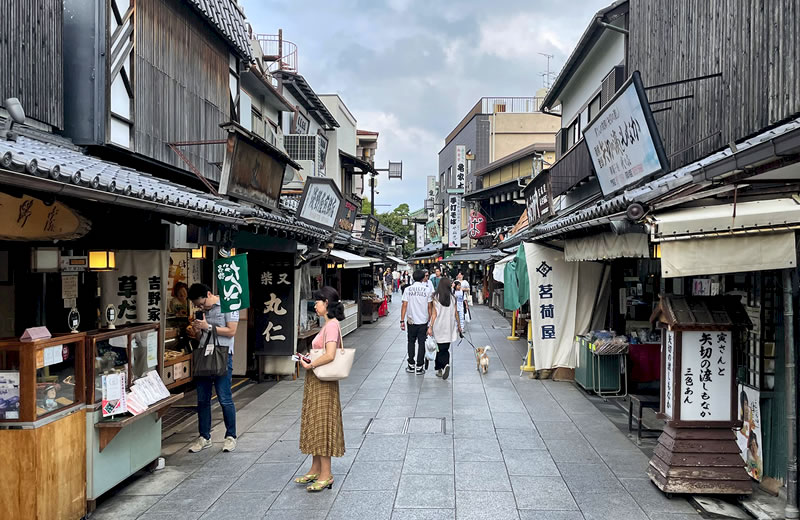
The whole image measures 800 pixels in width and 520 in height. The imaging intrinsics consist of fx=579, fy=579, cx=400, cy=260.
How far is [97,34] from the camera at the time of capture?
28.1 feet

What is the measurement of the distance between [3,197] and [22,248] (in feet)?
5.94

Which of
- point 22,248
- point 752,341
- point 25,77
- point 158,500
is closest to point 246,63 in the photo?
point 25,77

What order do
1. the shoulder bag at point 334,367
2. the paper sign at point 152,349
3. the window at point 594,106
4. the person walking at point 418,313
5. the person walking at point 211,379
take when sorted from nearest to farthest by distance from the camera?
the shoulder bag at point 334,367
the paper sign at point 152,349
the person walking at point 211,379
the person walking at point 418,313
the window at point 594,106

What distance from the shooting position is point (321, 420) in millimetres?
5941

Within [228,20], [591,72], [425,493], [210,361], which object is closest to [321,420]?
[425,493]

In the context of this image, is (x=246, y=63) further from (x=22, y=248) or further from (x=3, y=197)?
(x=3, y=197)

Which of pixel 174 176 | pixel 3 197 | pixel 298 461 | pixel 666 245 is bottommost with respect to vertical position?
pixel 298 461

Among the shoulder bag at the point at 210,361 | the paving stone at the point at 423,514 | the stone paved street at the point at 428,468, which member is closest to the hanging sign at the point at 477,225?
the stone paved street at the point at 428,468

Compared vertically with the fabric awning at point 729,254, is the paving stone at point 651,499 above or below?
below

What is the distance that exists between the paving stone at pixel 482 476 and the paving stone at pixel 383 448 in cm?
83

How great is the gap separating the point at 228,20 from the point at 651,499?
41.0 ft

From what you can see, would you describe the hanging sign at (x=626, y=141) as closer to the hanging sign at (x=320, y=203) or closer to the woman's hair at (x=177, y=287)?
the hanging sign at (x=320, y=203)

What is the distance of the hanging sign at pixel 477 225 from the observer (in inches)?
1448

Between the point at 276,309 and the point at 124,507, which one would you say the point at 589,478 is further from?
the point at 276,309
